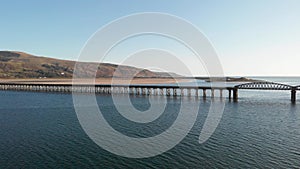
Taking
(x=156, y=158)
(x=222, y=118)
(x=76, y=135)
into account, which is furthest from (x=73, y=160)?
(x=222, y=118)

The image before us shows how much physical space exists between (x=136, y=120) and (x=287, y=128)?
18.2 m

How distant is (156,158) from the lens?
59.8 feet

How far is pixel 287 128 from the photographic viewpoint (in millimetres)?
28078

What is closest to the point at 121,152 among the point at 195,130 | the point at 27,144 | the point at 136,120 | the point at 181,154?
the point at 181,154

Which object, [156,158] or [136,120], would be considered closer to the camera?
[156,158]

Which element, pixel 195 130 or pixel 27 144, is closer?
pixel 27 144

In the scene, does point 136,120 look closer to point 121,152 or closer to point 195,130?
point 195,130

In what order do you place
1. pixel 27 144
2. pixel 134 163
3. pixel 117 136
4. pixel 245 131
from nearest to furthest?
pixel 134 163 < pixel 27 144 < pixel 117 136 < pixel 245 131

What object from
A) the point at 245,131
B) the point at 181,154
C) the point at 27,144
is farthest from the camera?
the point at 245,131

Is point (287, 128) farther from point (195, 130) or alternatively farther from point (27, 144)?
point (27, 144)

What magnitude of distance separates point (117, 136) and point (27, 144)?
798 cm

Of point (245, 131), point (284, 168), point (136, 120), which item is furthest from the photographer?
point (136, 120)

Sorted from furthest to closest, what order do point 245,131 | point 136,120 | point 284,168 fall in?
point 136,120 → point 245,131 → point 284,168

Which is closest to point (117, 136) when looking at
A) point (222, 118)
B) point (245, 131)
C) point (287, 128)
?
point (245, 131)
